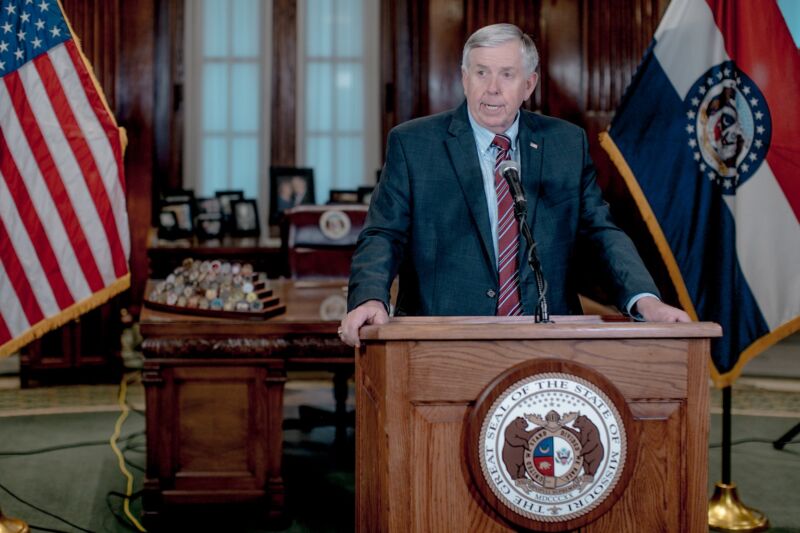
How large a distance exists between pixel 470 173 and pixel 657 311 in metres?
0.55

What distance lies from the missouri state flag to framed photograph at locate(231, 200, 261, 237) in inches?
143

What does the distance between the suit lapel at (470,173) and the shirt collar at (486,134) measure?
2 cm

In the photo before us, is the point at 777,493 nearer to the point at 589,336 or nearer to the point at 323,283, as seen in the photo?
the point at 323,283

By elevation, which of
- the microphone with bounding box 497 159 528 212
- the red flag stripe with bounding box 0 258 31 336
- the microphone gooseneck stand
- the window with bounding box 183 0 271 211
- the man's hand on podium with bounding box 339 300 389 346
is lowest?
the red flag stripe with bounding box 0 258 31 336

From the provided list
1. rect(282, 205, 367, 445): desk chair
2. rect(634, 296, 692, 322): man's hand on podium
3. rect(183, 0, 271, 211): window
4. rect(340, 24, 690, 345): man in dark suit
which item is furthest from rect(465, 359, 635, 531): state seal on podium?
rect(183, 0, 271, 211): window

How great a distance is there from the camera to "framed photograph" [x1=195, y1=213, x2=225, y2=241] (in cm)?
626

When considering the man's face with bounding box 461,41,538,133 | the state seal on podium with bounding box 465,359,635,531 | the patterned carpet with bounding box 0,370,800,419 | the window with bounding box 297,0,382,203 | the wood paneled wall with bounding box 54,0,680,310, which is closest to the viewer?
the state seal on podium with bounding box 465,359,635,531

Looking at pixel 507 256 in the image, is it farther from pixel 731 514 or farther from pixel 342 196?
pixel 342 196

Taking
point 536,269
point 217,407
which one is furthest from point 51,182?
point 536,269

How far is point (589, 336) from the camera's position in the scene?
1481 mm

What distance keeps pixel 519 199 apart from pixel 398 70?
5043 mm

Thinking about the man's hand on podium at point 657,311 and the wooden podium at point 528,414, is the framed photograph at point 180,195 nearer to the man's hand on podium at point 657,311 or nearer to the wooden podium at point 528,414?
the man's hand on podium at point 657,311

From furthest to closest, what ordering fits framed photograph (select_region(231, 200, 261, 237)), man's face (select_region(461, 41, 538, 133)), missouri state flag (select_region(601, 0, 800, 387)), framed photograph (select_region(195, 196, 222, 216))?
framed photograph (select_region(231, 200, 261, 237)), framed photograph (select_region(195, 196, 222, 216)), missouri state flag (select_region(601, 0, 800, 387)), man's face (select_region(461, 41, 538, 133))

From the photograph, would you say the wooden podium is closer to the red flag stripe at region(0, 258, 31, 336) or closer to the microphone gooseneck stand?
the microphone gooseneck stand
